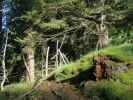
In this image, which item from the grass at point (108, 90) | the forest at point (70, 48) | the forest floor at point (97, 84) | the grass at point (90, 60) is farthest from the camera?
the grass at point (90, 60)

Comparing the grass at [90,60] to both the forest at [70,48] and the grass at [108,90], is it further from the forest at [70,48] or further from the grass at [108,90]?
the grass at [108,90]

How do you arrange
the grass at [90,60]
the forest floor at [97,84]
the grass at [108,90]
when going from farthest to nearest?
the grass at [90,60] → the forest floor at [97,84] → the grass at [108,90]

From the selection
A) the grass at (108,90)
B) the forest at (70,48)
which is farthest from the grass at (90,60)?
the grass at (108,90)

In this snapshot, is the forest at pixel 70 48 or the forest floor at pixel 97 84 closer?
the forest floor at pixel 97 84

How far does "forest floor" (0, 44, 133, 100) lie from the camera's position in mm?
7750

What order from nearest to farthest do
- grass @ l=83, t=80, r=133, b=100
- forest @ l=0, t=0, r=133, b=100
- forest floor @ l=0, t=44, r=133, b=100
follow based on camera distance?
grass @ l=83, t=80, r=133, b=100, forest floor @ l=0, t=44, r=133, b=100, forest @ l=0, t=0, r=133, b=100

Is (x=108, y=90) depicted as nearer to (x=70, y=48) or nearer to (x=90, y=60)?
(x=90, y=60)

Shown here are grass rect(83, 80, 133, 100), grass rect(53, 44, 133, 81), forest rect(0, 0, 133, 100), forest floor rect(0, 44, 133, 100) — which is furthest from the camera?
grass rect(53, 44, 133, 81)

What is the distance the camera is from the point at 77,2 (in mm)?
18297

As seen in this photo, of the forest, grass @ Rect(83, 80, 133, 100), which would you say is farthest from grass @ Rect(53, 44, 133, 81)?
grass @ Rect(83, 80, 133, 100)

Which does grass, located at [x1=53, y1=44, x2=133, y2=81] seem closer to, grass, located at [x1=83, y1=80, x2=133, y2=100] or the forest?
the forest

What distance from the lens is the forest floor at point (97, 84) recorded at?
7.75 m

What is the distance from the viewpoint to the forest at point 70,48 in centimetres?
814

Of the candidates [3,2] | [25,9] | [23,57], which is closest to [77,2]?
[25,9]
